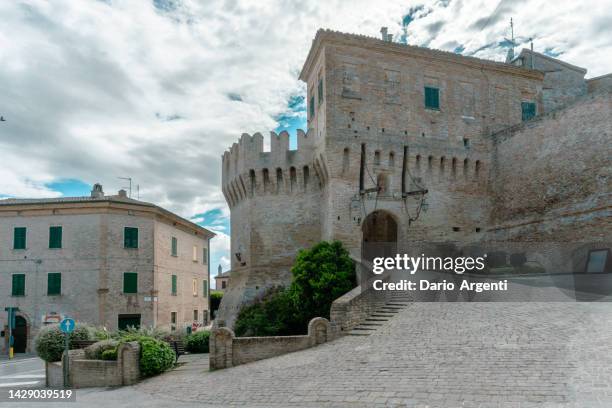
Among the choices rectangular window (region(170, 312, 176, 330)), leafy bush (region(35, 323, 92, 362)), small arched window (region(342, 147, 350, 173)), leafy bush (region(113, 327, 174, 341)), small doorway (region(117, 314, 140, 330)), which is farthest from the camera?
rectangular window (region(170, 312, 176, 330))

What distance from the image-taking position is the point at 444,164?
24.9m

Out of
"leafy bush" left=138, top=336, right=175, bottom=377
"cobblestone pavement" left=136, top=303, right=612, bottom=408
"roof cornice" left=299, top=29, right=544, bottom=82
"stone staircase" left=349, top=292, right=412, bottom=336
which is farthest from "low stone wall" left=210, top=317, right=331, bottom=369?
"roof cornice" left=299, top=29, right=544, bottom=82

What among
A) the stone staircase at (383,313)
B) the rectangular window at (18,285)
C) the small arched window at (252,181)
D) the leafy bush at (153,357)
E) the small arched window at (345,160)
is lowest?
the leafy bush at (153,357)

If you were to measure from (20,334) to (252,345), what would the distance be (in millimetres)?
18251

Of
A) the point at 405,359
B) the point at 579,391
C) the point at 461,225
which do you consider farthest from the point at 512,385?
the point at 461,225

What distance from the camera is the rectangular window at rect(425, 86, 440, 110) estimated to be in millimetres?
24859

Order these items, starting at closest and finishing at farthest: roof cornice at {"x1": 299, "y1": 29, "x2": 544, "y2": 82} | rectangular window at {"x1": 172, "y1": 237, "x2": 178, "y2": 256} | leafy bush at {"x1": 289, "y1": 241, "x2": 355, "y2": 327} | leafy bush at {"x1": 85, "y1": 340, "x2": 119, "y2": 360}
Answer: leafy bush at {"x1": 85, "y1": 340, "x2": 119, "y2": 360}
leafy bush at {"x1": 289, "y1": 241, "x2": 355, "y2": 327}
roof cornice at {"x1": 299, "y1": 29, "x2": 544, "y2": 82}
rectangular window at {"x1": 172, "y1": 237, "x2": 178, "y2": 256}

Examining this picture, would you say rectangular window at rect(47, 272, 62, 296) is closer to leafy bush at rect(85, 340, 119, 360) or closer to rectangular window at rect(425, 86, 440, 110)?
leafy bush at rect(85, 340, 119, 360)

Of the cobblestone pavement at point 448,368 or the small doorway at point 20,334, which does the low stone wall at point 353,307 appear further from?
the small doorway at point 20,334

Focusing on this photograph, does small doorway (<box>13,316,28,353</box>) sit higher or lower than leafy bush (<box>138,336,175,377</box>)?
lower

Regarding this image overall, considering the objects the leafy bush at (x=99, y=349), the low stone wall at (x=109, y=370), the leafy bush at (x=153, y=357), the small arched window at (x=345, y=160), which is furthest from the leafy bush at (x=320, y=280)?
the leafy bush at (x=99, y=349)

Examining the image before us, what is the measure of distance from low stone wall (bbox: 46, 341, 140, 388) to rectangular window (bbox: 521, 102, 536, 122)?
2221 cm

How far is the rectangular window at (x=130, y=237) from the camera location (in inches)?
1064

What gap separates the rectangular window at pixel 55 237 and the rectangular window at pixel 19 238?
57.0 inches
